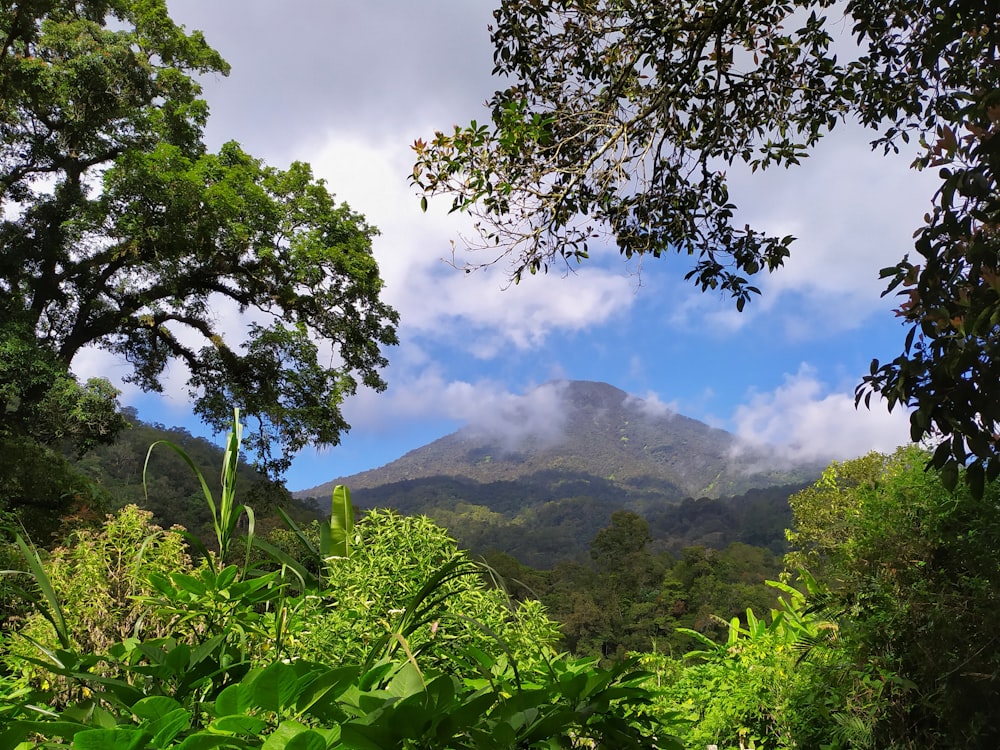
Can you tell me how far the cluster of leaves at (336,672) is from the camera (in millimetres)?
540

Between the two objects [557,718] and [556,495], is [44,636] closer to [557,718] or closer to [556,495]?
[557,718]

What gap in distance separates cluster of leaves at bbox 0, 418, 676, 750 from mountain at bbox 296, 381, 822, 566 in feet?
114

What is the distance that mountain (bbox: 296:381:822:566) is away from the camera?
51.7 meters

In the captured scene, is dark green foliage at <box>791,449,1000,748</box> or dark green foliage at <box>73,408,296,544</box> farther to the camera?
dark green foliage at <box>73,408,296,544</box>

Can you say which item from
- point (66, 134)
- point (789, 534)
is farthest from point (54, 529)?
point (789, 534)

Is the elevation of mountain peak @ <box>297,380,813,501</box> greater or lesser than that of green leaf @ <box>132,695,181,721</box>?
greater

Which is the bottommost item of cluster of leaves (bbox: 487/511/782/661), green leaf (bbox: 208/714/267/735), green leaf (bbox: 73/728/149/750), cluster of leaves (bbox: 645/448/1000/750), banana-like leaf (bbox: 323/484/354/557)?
cluster of leaves (bbox: 487/511/782/661)

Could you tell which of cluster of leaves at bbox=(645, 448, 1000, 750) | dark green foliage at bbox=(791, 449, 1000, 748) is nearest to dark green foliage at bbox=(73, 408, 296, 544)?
cluster of leaves at bbox=(645, 448, 1000, 750)

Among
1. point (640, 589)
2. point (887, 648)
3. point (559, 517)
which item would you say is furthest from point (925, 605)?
point (559, 517)

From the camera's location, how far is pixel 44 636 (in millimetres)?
2697

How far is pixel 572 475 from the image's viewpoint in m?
108

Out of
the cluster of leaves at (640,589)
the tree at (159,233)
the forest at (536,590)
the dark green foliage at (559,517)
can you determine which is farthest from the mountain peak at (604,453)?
the forest at (536,590)

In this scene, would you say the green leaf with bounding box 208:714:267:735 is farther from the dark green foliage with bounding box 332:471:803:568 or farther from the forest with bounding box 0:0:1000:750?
the dark green foliage with bounding box 332:471:803:568

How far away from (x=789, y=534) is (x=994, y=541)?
960cm
